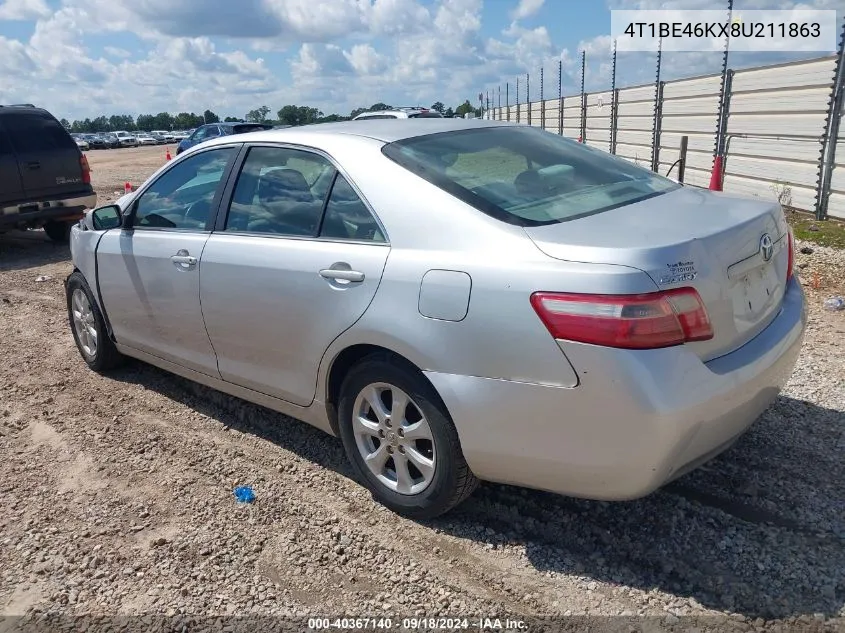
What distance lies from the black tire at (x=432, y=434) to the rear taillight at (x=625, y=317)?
0.65m

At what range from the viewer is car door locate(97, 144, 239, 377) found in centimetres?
392

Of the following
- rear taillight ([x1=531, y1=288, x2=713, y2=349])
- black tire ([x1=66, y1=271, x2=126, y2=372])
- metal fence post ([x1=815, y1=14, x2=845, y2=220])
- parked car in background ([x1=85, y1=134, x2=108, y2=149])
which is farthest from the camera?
parked car in background ([x1=85, y1=134, x2=108, y2=149])

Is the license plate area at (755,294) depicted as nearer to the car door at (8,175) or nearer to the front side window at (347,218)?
the front side window at (347,218)

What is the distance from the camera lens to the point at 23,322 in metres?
6.87

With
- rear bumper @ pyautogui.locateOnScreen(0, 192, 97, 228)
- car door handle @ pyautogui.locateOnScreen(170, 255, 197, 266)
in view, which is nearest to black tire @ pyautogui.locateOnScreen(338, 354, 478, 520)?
car door handle @ pyautogui.locateOnScreen(170, 255, 197, 266)

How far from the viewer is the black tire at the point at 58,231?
1138 cm

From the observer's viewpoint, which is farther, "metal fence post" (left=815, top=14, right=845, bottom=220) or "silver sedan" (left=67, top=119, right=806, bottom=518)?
"metal fence post" (left=815, top=14, right=845, bottom=220)

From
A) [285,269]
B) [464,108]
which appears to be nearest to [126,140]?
[464,108]

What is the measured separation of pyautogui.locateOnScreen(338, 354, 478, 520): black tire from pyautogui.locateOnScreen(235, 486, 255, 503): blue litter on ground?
22.4 inches

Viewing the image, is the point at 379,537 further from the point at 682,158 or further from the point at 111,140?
the point at 111,140

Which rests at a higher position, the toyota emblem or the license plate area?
the toyota emblem

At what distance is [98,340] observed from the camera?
16.5 feet

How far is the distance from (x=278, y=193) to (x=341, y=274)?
2.56ft

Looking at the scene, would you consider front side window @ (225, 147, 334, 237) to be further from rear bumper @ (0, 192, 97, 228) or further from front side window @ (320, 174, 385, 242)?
rear bumper @ (0, 192, 97, 228)
